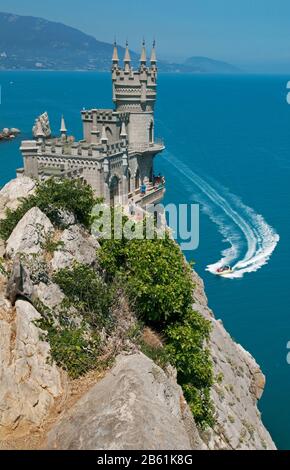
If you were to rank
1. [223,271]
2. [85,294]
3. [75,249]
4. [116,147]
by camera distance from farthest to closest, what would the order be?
[223,271]
[116,147]
[75,249]
[85,294]

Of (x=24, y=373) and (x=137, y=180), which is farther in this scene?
(x=137, y=180)

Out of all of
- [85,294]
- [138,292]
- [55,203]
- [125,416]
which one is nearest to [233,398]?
[138,292]

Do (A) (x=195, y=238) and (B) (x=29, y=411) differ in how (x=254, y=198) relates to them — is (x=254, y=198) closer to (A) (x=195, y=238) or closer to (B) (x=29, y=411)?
(A) (x=195, y=238)

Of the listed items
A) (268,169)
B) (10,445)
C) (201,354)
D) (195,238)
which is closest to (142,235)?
(201,354)

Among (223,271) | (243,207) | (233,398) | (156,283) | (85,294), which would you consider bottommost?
(223,271)

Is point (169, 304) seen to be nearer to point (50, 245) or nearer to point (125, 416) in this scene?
point (50, 245)

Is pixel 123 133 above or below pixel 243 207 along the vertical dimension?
above

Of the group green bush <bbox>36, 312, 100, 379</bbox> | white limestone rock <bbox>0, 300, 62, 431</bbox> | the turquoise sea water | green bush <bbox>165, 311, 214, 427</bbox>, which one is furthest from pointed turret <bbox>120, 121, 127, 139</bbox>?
white limestone rock <bbox>0, 300, 62, 431</bbox>
